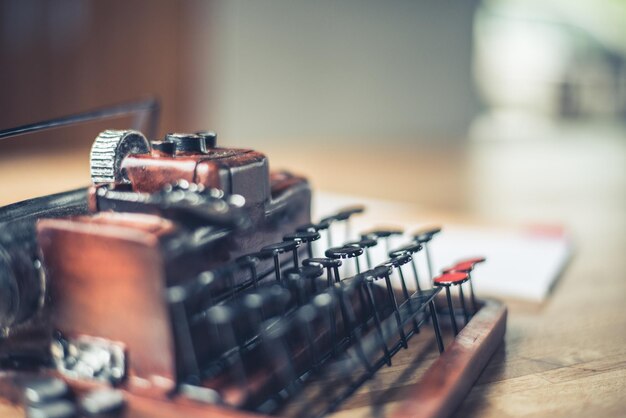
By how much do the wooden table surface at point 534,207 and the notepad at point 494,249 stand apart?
0.04 meters

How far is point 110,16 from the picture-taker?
326cm

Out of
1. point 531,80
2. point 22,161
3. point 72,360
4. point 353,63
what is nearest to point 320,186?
point 22,161

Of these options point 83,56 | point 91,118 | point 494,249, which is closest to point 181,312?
point 91,118

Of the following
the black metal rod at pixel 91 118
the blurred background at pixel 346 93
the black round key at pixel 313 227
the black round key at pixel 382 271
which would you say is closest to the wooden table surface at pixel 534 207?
the blurred background at pixel 346 93

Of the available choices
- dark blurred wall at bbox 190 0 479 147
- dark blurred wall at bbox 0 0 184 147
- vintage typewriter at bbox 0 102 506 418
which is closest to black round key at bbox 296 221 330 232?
vintage typewriter at bbox 0 102 506 418

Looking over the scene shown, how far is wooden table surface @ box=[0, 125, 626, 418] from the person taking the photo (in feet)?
2.46

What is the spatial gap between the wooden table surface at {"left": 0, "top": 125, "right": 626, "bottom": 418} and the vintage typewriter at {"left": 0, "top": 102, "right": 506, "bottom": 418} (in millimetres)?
81

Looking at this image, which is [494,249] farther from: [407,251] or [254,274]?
[254,274]

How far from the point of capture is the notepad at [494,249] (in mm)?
1169

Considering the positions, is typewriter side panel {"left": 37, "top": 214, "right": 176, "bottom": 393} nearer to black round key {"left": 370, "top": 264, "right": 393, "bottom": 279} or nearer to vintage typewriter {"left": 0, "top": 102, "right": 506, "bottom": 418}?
vintage typewriter {"left": 0, "top": 102, "right": 506, "bottom": 418}

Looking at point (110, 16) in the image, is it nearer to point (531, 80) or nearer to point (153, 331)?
point (153, 331)

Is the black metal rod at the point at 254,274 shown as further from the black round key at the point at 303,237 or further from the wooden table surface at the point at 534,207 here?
the wooden table surface at the point at 534,207

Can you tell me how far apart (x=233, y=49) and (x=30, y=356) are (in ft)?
11.7

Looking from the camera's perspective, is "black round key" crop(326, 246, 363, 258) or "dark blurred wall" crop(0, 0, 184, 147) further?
"dark blurred wall" crop(0, 0, 184, 147)
